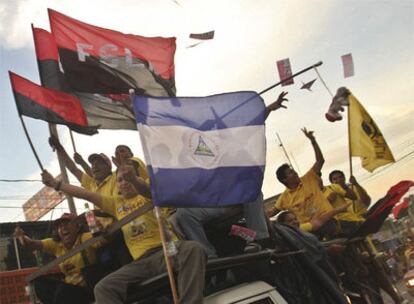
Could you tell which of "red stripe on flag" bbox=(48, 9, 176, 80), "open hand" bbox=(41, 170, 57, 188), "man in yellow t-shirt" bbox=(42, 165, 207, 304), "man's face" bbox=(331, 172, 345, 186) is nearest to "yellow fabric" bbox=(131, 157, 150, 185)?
"man in yellow t-shirt" bbox=(42, 165, 207, 304)

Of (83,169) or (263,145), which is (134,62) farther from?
(263,145)

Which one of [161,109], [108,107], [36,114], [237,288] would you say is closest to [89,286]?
[237,288]

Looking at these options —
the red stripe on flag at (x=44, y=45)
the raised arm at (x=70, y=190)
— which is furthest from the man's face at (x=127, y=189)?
the red stripe on flag at (x=44, y=45)

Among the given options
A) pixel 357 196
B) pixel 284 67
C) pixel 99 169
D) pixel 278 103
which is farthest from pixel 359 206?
pixel 99 169

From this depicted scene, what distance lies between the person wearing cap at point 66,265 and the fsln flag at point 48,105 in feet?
6.31

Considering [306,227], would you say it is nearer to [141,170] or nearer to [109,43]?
[141,170]

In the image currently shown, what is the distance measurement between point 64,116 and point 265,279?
3.81 meters

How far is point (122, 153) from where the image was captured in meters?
4.97

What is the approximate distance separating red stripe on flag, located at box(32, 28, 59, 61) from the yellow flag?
4.38m

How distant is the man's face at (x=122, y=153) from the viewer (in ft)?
16.0

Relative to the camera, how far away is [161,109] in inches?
134

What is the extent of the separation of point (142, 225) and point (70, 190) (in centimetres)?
87

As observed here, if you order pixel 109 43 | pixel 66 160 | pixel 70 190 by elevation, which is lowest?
pixel 70 190

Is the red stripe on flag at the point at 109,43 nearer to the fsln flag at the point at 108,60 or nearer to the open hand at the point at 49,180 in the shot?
the fsln flag at the point at 108,60
